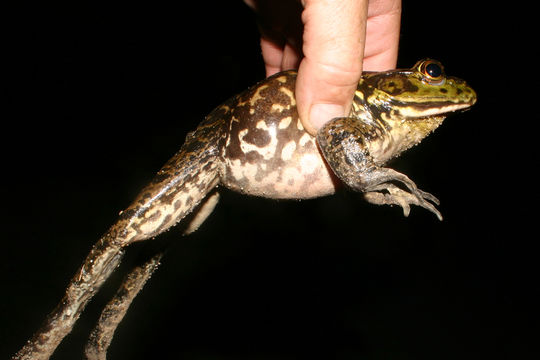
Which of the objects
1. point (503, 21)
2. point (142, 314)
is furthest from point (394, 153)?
point (503, 21)

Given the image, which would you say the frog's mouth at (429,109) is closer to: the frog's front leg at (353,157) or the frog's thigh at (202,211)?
the frog's front leg at (353,157)

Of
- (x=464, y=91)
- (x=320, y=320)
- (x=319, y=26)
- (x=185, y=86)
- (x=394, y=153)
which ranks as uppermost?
(x=319, y=26)

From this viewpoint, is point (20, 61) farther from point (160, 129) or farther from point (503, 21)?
point (503, 21)

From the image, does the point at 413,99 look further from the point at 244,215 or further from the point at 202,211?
the point at 244,215

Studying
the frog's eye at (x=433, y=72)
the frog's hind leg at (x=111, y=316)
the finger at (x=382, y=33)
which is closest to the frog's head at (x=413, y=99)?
the frog's eye at (x=433, y=72)

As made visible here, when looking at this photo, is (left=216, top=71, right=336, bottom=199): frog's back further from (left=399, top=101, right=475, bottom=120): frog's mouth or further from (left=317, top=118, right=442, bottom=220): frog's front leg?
(left=399, top=101, right=475, bottom=120): frog's mouth

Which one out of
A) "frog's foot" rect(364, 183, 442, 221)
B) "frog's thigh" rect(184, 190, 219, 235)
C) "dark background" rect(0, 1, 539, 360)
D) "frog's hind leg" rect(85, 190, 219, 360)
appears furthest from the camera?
"dark background" rect(0, 1, 539, 360)

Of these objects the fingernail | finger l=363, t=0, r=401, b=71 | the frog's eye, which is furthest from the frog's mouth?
finger l=363, t=0, r=401, b=71
